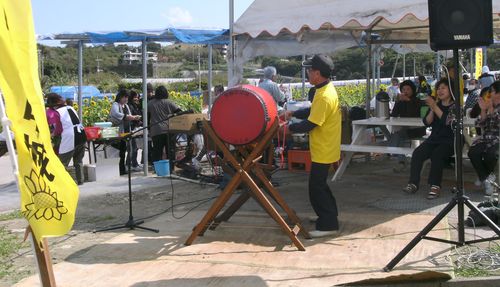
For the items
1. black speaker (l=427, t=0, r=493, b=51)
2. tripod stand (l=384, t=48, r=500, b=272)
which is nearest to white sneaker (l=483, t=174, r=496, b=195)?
tripod stand (l=384, t=48, r=500, b=272)

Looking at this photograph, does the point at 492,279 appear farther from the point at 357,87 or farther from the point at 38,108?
the point at 357,87

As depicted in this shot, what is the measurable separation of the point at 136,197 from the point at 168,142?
2.01 metres

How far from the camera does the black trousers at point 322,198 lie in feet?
19.7

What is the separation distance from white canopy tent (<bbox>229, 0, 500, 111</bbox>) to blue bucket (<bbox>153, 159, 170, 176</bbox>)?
7.91ft

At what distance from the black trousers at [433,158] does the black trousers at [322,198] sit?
225cm

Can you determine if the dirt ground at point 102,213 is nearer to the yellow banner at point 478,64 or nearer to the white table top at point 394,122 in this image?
the white table top at point 394,122

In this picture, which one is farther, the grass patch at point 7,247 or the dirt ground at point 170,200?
the dirt ground at point 170,200

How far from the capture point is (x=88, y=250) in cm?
593

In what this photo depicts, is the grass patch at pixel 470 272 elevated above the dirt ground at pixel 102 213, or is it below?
below

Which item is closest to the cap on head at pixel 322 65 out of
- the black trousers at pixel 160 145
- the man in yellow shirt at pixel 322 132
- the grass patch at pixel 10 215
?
the man in yellow shirt at pixel 322 132

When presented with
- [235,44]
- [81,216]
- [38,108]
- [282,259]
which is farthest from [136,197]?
[38,108]

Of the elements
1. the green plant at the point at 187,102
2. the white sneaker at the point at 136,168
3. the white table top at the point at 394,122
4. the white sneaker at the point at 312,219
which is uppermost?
the green plant at the point at 187,102

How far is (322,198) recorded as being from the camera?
6.07m

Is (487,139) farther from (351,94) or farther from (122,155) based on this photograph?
(351,94)
